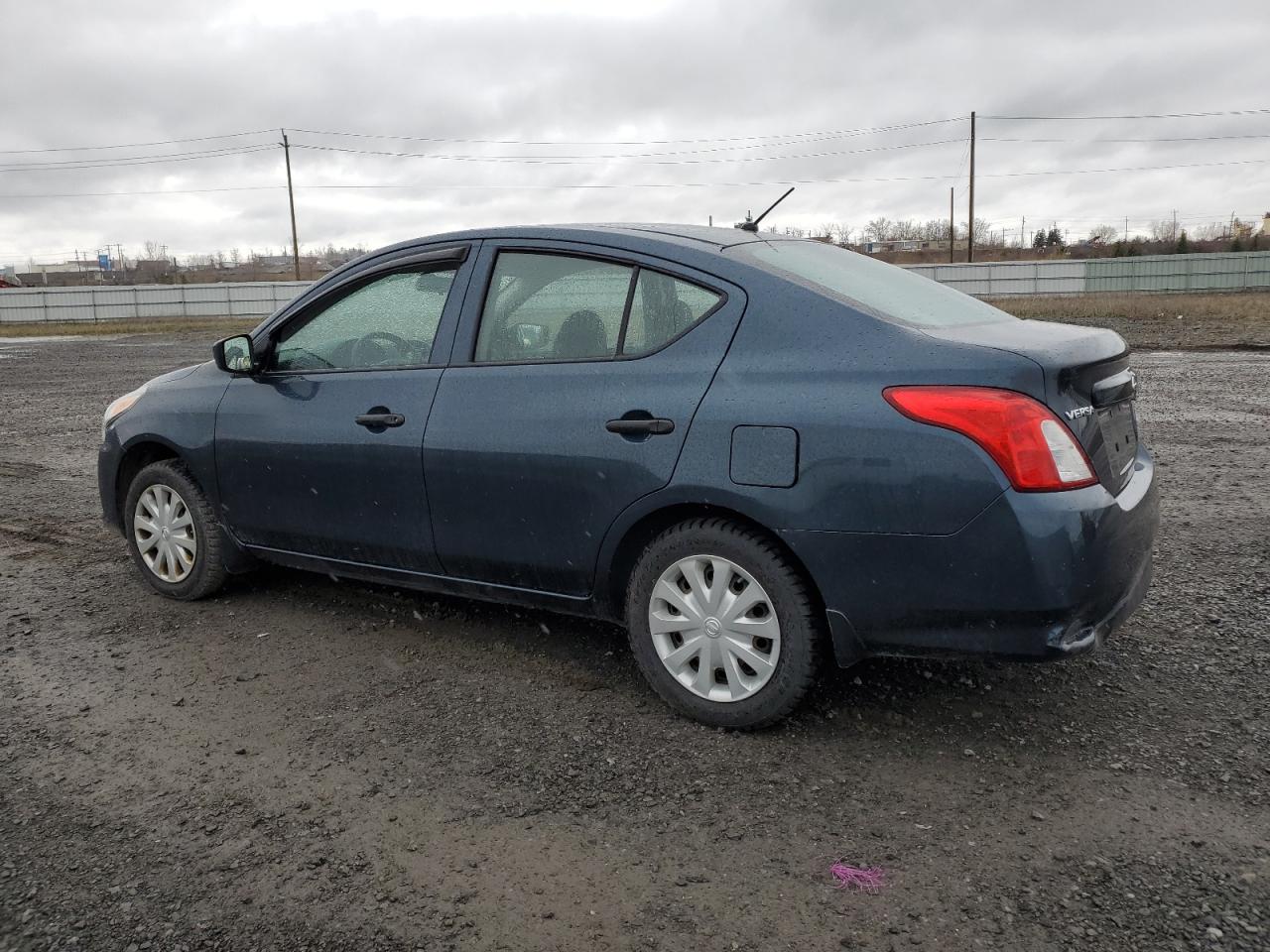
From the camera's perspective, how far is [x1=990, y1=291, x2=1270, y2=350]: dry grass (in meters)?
19.2

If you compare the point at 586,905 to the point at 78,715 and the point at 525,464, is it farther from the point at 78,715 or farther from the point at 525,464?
the point at 78,715

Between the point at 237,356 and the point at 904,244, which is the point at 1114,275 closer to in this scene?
the point at 904,244

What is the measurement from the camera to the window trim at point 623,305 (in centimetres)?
352

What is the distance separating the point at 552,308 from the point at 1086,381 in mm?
1808

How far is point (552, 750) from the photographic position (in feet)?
11.1

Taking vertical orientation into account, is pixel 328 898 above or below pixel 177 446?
below

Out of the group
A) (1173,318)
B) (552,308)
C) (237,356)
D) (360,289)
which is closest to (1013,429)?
(552,308)

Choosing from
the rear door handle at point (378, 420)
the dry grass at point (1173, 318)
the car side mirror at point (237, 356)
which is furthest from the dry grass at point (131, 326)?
the rear door handle at point (378, 420)

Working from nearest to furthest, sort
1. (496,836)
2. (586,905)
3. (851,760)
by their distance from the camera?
(586,905) → (496,836) → (851,760)

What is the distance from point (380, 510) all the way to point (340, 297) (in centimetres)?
97

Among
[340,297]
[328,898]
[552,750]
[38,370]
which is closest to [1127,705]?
[552,750]

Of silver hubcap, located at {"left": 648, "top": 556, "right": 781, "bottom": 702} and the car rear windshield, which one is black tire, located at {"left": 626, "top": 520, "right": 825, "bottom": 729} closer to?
silver hubcap, located at {"left": 648, "top": 556, "right": 781, "bottom": 702}

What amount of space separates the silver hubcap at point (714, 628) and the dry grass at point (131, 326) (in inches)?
1275

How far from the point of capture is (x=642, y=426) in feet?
11.4
